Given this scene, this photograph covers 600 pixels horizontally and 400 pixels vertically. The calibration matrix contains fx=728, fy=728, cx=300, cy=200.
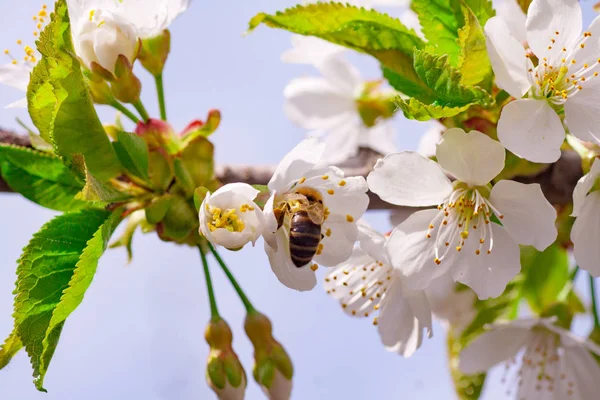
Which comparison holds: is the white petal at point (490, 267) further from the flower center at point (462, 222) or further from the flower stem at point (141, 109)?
the flower stem at point (141, 109)

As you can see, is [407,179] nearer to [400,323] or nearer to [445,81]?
[445,81]

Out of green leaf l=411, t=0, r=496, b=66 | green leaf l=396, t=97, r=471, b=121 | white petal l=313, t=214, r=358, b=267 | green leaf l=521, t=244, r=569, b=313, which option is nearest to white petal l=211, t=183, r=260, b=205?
white petal l=313, t=214, r=358, b=267

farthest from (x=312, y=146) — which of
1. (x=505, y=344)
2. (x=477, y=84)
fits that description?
(x=505, y=344)

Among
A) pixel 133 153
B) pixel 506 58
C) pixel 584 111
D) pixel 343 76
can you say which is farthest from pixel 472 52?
pixel 343 76

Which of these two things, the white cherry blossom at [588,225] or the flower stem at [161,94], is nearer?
the white cherry blossom at [588,225]

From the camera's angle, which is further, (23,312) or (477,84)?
(477,84)

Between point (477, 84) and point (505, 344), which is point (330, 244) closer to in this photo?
point (477, 84)

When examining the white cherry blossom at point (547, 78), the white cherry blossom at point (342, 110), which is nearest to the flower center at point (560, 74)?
the white cherry blossom at point (547, 78)
